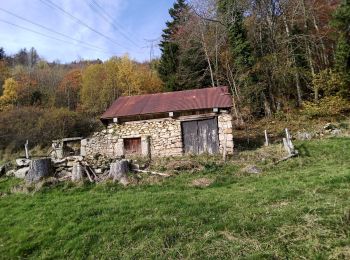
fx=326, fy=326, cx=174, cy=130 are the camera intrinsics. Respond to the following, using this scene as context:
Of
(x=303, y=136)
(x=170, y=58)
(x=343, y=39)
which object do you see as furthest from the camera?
(x=170, y=58)

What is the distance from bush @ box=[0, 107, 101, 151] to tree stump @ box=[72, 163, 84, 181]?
13.8 metres

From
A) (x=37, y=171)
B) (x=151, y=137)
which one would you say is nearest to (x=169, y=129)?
(x=151, y=137)

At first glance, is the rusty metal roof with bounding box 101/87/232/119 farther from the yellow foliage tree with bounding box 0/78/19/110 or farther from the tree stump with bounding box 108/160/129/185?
the yellow foliage tree with bounding box 0/78/19/110

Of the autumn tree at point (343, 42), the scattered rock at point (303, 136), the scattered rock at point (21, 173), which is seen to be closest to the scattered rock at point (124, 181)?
the scattered rock at point (21, 173)

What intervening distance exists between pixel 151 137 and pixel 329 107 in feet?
41.0

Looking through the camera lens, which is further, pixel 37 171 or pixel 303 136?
pixel 303 136

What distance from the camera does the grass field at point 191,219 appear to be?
5078mm

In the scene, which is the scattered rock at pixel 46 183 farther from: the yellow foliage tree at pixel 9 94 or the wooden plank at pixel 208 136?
the yellow foliage tree at pixel 9 94

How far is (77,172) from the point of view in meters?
11.1

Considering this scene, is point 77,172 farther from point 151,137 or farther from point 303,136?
point 303,136

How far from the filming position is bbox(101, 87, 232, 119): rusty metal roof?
15289mm

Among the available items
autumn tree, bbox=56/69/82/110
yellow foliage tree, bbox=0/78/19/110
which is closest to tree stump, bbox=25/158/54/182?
yellow foliage tree, bbox=0/78/19/110

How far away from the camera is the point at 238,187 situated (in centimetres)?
894

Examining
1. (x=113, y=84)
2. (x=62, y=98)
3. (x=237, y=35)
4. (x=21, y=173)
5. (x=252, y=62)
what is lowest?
(x=21, y=173)
